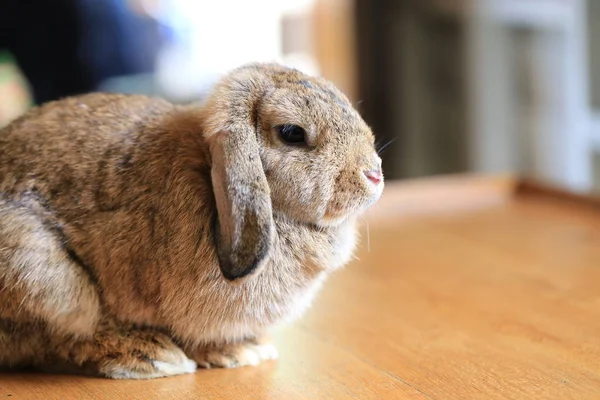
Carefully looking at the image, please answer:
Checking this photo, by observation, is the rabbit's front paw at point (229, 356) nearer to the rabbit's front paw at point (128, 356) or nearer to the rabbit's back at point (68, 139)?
the rabbit's front paw at point (128, 356)

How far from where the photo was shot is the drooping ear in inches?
38.4

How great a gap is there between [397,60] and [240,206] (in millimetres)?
2779

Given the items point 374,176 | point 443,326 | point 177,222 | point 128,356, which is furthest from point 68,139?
point 443,326

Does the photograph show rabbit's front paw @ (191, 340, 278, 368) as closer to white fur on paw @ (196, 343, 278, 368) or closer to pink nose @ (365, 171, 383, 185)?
white fur on paw @ (196, 343, 278, 368)

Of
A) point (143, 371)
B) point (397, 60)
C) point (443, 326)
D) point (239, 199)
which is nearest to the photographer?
point (239, 199)

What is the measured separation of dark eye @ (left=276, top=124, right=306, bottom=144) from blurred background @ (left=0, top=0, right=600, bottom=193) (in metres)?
1.71

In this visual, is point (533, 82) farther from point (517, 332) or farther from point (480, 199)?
point (517, 332)

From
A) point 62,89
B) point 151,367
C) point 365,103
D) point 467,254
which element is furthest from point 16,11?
point 151,367

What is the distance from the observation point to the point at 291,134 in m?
1.04

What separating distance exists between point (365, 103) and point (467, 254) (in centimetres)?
200

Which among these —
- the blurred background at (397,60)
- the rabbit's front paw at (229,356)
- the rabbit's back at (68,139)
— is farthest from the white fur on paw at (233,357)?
the blurred background at (397,60)

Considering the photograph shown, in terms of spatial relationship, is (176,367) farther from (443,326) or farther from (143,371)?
(443,326)

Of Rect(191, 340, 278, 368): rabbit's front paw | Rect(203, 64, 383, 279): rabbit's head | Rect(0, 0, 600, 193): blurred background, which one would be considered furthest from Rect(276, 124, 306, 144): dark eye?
Rect(0, 0, 600, 193): blurred background

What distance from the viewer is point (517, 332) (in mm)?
1242
